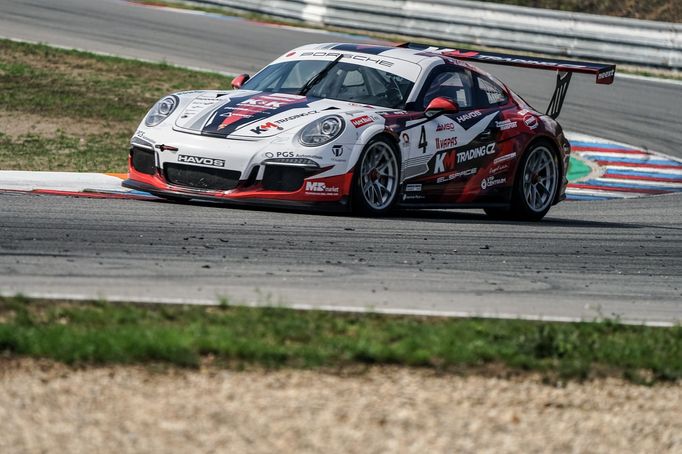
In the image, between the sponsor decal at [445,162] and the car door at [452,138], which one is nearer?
the car door at [452,138]

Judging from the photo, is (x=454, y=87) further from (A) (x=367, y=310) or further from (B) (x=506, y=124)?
(A) (x=367, y=310)

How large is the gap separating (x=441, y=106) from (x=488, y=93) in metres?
1.19

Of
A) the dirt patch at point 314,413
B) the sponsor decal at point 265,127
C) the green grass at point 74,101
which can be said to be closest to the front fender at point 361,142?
the sponsor decal at point 265,127

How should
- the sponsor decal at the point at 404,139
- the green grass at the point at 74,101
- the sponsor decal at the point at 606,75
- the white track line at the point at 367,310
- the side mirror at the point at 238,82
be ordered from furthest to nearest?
the green grass at the point at 74,101 → the sponsor decal at the point at 606,75 → the side mirror at the point at 238,82 → the sponsor decal at the point at 404,139 → the white track line at the point at 367,310

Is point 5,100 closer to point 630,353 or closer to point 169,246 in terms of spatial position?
point 169,246

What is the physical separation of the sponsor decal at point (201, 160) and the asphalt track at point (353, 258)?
14.0 inches

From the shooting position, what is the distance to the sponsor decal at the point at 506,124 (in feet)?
35.5

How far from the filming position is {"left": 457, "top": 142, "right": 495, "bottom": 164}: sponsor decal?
10.5 meters

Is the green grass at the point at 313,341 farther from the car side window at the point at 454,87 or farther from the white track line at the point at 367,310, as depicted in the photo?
the car side window at the point at 454,87

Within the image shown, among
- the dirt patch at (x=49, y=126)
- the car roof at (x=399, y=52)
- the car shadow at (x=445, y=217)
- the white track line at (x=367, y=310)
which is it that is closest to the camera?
the white track line at (x=367, y=310)

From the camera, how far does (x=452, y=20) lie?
74.8 ft

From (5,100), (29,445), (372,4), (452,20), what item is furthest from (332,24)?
(29,445)

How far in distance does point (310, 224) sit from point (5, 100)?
302 inches

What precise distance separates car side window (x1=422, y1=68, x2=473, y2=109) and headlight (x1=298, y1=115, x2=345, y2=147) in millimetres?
1247
